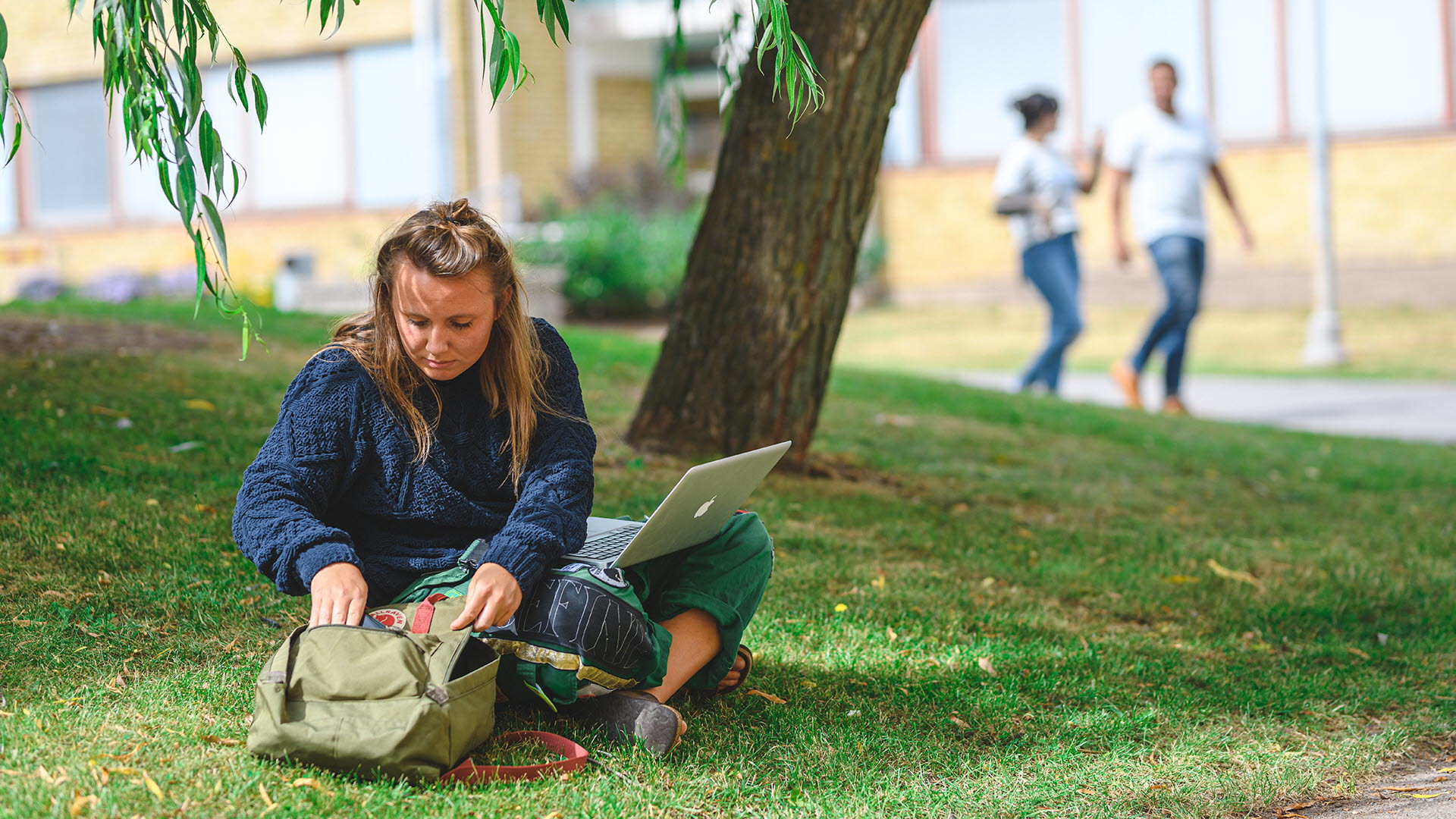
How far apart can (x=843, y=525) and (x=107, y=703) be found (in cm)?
294

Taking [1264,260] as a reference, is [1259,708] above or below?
below

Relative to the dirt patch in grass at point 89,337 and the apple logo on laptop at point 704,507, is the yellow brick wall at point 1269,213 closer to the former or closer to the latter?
the dirt patch in grass at point 89,337

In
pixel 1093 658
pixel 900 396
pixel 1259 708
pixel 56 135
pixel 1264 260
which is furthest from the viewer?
pixel 56 135

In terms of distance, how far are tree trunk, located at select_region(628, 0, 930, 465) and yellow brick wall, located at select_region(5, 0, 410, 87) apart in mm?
15015

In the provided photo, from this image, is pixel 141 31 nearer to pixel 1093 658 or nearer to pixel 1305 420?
pixel 1093 658

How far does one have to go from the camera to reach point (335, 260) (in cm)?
2056

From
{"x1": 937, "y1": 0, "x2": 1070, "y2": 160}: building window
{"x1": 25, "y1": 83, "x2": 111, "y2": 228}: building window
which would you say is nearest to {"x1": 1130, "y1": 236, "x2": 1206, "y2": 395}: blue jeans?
{"x1": 937, "y1": 0, "x2": 1070, "y2": 160}: building window

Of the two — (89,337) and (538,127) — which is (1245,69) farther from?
(89,337)

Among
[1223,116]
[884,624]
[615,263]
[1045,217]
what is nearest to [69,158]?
[615,263]

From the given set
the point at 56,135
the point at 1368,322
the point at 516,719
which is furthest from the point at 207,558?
the point at 56,135

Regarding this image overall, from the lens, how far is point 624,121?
69.6ft

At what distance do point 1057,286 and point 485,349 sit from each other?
681 cm

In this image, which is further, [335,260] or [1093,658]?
[335,260]

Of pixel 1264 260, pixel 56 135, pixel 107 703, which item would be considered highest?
pixel 56 135
